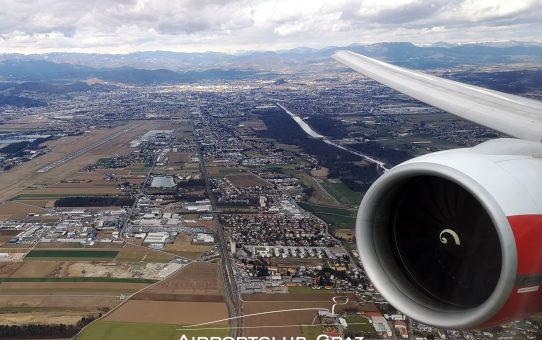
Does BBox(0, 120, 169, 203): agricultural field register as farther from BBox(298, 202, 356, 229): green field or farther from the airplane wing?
the airplane wing

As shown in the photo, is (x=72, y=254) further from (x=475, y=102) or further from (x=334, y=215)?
(x=475, y=102)

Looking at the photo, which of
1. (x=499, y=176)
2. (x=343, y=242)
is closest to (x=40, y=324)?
(x=343, y=242)

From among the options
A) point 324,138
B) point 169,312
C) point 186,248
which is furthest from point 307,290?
point 324,138

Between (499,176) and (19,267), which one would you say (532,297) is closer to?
(499,176)

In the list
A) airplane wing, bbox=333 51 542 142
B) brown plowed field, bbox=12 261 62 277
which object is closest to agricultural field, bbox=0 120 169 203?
brown plowed field, bbox=12 261 62 277

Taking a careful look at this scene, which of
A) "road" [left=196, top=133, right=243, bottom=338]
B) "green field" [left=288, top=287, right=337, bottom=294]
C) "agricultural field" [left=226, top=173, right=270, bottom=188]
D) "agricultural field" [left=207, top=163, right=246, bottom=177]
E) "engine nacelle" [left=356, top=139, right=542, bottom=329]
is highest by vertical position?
"engine nacelle" [left=356, top=139, right=542, bottom=329]
